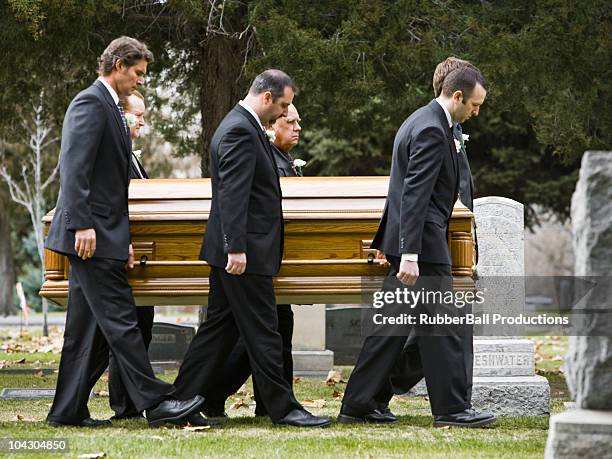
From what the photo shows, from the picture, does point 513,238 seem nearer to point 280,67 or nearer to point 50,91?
point 280,67

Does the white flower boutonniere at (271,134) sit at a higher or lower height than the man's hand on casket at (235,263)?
higher

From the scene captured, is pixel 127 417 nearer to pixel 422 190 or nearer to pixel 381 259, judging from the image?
pixel 381 259

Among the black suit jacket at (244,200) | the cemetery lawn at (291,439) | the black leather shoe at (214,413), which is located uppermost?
the black suit jacket at (244,200)

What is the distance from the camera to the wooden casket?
6363 mm

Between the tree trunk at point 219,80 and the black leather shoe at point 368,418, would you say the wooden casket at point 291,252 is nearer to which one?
the black leather shoe at point 368,418

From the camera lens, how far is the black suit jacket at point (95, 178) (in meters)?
Result: 5.58

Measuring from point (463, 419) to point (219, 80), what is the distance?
637 cm

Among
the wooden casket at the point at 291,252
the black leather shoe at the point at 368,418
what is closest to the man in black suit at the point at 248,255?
the black leather shoe at the point at 368,418

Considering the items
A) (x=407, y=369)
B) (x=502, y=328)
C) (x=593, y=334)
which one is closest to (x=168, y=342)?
(x=502, y=328)

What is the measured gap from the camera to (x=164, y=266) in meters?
6.38

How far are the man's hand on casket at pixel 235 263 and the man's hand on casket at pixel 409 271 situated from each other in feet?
2.53

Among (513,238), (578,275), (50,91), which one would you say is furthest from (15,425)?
(50,91)

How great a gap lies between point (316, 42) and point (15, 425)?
4.78 meters

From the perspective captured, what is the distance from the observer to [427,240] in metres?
5.81
